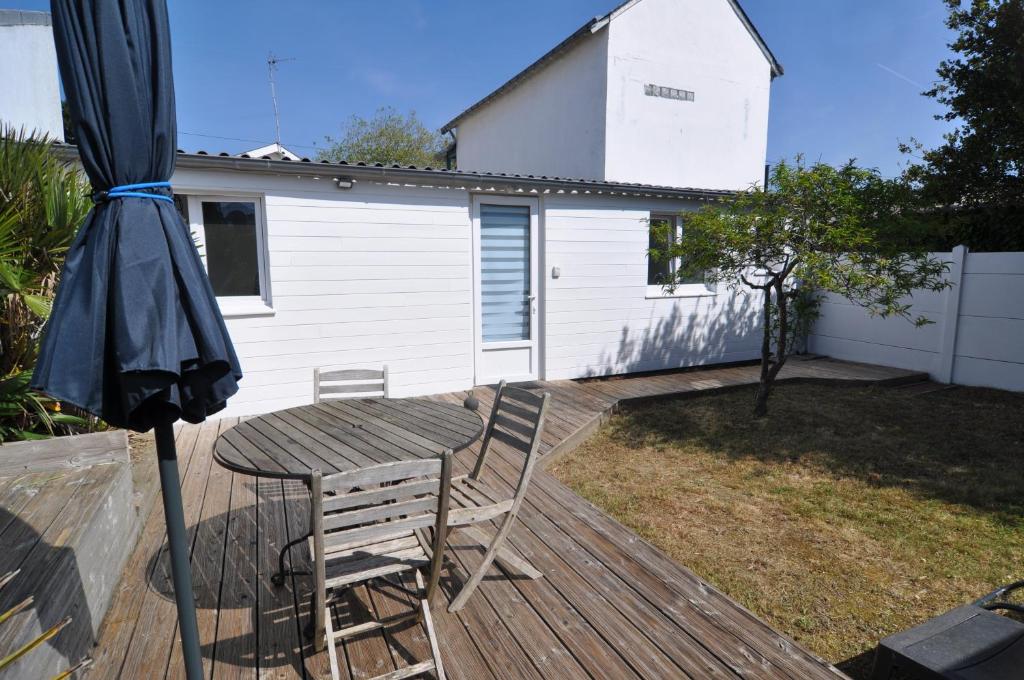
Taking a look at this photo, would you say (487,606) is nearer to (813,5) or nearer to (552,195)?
(552,195)

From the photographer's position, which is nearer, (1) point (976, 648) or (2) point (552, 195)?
(1) point (976, 648)

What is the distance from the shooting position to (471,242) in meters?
6.95

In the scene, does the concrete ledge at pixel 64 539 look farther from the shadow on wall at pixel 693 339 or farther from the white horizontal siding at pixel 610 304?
the shadow on wall at pixel 693 339

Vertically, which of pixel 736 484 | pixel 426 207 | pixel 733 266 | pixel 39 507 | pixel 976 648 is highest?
pixel 426 207

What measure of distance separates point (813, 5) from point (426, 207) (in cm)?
1028

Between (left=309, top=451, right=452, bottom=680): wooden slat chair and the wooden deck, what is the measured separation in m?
0.18

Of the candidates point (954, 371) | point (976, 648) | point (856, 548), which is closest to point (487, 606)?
point (976, 648)

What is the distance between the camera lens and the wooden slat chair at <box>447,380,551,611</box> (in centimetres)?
265

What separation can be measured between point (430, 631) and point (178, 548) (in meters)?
1.05

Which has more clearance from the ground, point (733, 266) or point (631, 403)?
point (733, 266)

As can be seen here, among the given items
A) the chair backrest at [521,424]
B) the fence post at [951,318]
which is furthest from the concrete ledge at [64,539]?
the fence post at [951,318]

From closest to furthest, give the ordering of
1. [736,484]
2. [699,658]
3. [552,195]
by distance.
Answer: [699,658] → [736,484] → [552,195]

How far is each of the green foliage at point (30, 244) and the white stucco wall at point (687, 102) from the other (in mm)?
8726

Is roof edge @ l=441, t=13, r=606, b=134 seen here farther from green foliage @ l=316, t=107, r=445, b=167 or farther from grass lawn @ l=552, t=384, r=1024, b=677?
green foliage @ l=316, t=107, r=445, b=167
